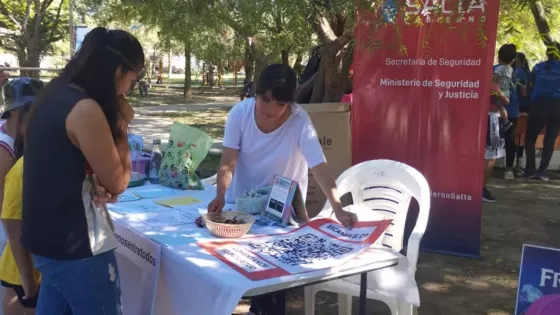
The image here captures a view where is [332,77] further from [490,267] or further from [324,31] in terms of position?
[490,267]

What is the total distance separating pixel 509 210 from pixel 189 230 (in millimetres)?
4341

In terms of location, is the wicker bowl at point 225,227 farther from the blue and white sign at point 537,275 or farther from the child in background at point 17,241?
the blue and white sign at point 537,275

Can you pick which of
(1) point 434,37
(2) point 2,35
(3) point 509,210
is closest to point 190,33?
(1) point 434,37

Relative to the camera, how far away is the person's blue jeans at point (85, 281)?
1.67 metres

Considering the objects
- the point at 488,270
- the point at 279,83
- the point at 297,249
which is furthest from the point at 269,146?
the point at 488,270

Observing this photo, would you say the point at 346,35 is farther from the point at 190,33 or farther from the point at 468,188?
the point at 468,188

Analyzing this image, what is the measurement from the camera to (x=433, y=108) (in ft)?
13.4

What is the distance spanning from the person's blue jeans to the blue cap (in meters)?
0.89

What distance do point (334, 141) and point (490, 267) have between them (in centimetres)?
153

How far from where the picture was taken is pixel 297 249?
2031mm

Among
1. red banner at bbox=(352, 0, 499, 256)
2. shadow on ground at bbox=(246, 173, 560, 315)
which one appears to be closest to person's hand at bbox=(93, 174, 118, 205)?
shadow on ground at bbox=(246, 173, 560, 315)

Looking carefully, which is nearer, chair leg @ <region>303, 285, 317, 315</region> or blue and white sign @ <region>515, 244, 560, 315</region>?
blue and white sign @ <region>515, 244, 560, 315</region>

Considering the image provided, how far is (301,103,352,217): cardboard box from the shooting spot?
4.40 metres

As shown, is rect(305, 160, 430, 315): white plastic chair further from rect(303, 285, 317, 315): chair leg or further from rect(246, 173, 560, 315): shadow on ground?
rect(246, 173, 560, 315): shadow on ground
